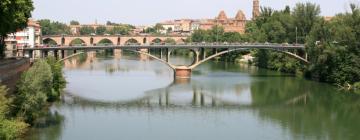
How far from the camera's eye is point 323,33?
5028cm

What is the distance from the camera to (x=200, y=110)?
3362cm

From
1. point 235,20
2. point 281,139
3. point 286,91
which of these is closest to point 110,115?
point 281,139

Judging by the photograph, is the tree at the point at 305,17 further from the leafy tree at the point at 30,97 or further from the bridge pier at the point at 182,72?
the leafy tree at the point at 30,97

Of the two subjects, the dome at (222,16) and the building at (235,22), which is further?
the dome at (222,16)

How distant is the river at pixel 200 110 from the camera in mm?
26562

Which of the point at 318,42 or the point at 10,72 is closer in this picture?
the point at 10,72

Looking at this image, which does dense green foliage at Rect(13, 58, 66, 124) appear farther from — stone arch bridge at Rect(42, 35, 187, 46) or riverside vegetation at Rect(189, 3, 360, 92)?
stone arch bridge at Rect(42, 35, 187, 46)

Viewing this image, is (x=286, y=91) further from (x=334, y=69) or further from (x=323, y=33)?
(x=323, y=33)

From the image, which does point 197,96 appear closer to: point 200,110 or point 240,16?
point 200,110

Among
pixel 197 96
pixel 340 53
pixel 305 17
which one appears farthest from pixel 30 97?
pixel 305 17

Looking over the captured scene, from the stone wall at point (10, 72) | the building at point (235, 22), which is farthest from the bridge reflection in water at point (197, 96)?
the building at point (235, 22)

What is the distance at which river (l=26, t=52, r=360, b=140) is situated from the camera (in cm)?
2656

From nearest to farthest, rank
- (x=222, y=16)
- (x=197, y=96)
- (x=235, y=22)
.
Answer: (x=197, y=96) → (x=235, y=22) → (x=222, y=16)

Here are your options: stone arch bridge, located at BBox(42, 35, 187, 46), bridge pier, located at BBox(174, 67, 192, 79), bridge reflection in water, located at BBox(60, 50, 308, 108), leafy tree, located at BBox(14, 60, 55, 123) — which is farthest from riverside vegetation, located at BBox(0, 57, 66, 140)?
stone arch bridge, located at BBox(42, 35, 187, 46)
